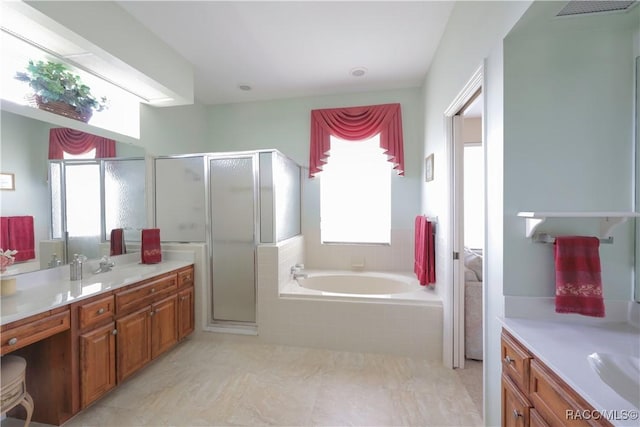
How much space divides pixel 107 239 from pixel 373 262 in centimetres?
291

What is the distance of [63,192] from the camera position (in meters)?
2.06

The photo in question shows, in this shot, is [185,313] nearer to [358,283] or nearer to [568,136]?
[358,283]

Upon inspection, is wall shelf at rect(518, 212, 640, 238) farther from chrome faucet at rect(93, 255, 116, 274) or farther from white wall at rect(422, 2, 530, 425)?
chrome faucet at rect(93, 255, 116, 274)

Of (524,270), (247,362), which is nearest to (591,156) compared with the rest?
(524,270)

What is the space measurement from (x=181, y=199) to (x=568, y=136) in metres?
3.19

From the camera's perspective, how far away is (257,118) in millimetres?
3744

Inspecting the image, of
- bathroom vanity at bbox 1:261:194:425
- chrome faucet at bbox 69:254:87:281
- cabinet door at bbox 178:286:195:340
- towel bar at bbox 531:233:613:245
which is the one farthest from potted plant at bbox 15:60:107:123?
towel bar at bbox 531:233:613:245

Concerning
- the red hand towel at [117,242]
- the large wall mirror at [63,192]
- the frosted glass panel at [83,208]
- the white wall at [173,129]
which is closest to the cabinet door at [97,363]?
the large wall mirror at [63,192]

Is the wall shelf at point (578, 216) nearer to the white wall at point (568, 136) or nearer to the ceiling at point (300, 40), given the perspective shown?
the white wall at point (568, 136)

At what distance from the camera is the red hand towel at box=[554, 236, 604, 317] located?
1.15 metres

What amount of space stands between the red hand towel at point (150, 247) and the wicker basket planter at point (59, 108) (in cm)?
108

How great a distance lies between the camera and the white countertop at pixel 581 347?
75 cm

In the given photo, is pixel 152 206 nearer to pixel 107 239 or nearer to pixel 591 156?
pixel 107 239

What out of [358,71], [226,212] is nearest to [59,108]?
[226,212]
